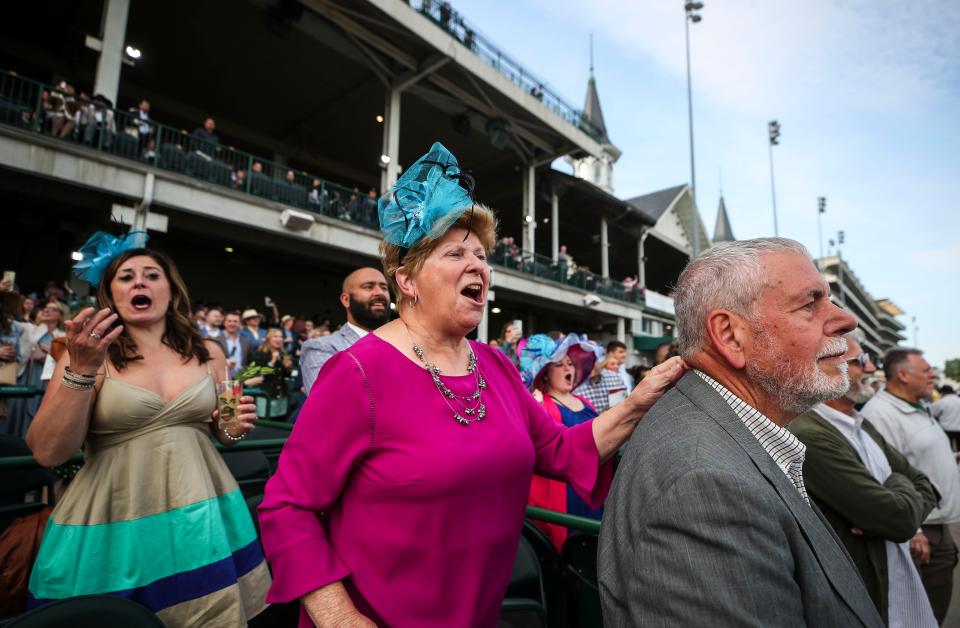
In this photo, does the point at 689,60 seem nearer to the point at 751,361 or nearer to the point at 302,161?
the point at 302,161

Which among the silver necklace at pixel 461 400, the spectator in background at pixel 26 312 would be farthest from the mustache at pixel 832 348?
the spectator in background at pixel 26 312

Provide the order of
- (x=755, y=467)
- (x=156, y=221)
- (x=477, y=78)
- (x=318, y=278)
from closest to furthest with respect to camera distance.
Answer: (x=755, y=467)
(x=156, y=221)
(x=477, y=78)
(x=318, y=278)

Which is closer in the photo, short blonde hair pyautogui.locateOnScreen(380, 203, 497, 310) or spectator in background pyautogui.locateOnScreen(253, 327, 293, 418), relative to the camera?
short blonde hair pyautogui.locateOnScreen(380, 203, 497, 310)

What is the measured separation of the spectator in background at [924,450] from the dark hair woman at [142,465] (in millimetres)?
3714

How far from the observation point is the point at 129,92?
1403 cm

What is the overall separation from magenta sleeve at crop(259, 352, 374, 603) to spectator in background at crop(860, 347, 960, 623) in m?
3.42

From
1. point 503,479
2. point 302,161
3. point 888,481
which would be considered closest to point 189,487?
point 503,479

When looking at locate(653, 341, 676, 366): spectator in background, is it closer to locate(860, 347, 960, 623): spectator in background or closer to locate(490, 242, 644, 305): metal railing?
locate(860, 347, 960, 623): spectator in background

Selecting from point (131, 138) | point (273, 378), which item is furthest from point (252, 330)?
point (131, 138)

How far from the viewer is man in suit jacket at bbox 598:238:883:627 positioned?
998 millimetres

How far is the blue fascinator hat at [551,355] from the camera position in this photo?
4.07 metres

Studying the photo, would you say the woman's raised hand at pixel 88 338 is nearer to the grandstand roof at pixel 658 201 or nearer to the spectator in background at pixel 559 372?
the spectator in background at pixel 559 372

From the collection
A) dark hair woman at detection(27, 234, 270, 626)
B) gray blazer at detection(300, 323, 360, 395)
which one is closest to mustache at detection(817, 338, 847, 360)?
dark hair woman at detection(27, 234, 270, 626)

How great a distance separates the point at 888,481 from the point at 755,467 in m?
2.07
